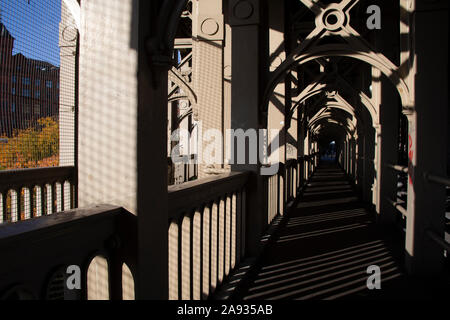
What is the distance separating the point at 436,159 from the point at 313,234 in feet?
7.63

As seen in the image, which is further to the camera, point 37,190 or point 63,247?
point 37,190

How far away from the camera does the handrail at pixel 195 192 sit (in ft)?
7.63

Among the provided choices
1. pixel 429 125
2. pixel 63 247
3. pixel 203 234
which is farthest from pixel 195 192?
pixel 429 125

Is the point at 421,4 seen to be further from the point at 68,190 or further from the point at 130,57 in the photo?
the point at 68,190

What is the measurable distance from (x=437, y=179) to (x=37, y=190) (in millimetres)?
4498

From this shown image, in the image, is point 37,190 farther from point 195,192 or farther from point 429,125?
point 429,125

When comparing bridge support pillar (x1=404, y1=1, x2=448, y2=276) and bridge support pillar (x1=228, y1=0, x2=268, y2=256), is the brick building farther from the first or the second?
bridge support pillar (x1=404, y1=1, x2=448, y2=276)

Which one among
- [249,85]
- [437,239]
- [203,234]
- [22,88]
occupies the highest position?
[249,85]

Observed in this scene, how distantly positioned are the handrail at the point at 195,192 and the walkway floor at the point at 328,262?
41.4 inches

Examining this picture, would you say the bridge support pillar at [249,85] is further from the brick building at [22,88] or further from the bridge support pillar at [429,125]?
the brick building at [22,88]

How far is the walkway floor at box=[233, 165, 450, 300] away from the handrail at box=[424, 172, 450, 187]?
1.13m

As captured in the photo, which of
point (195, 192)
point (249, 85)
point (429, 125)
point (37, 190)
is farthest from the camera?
point (249, 85)

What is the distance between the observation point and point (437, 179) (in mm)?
3674

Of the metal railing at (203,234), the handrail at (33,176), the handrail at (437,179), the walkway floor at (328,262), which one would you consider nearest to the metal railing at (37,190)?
the handrail at (33,176)
